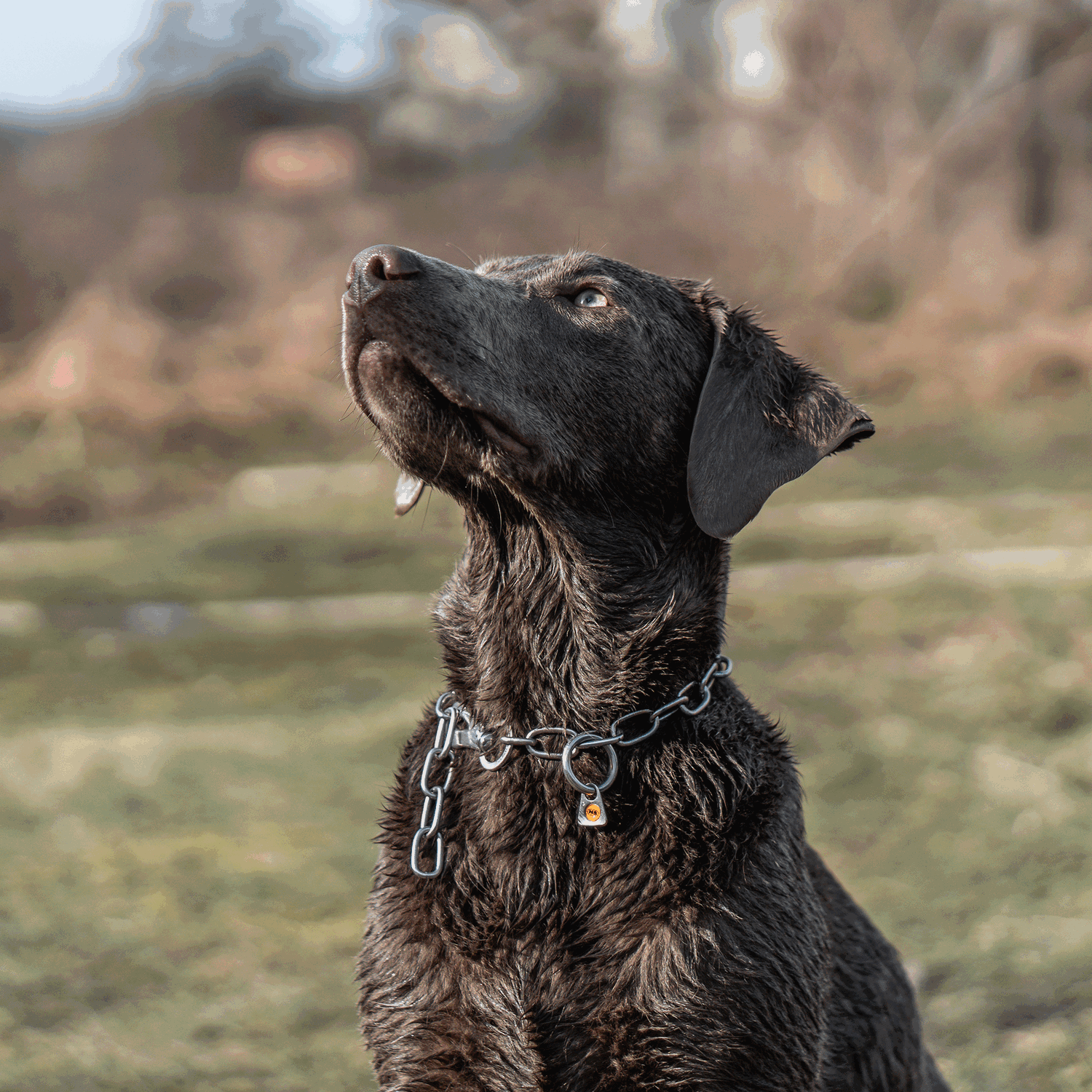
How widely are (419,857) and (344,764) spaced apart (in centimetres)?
380

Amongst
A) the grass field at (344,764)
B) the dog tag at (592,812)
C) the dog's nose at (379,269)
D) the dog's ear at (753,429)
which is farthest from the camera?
the grass field at (344,764)

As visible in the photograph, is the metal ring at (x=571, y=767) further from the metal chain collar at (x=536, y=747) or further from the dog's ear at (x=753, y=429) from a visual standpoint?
the dog's ear at (x=753, y=429)

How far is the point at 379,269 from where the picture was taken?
2020mm

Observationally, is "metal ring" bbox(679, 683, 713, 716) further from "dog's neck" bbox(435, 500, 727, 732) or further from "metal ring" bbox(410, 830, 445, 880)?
"metal ring" bbox(410, 830, 445, 880)

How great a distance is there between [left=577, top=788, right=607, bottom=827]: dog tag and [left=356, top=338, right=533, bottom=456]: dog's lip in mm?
750

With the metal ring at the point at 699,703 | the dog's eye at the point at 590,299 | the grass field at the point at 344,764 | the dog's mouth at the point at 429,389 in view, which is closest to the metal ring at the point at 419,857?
the metal ring at the point at 699,703

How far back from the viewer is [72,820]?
5.22 m

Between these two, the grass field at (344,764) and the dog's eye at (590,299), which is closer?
the dog's eye at (590,299)

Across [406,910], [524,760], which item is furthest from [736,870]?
[406,910]

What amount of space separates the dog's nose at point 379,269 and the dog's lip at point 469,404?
0.34ft

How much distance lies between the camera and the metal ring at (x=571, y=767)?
7.06 feet

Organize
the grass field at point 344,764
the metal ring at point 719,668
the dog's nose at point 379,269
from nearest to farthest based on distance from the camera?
the dog's nose at point 379,269 < the metal ring at point 719,668 < the grass field at point 344,764

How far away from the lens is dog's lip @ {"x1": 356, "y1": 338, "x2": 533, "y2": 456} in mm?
2043

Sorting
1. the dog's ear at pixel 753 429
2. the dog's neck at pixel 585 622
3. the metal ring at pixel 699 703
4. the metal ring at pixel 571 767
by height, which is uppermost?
the dog's ear at pixel 753 429
